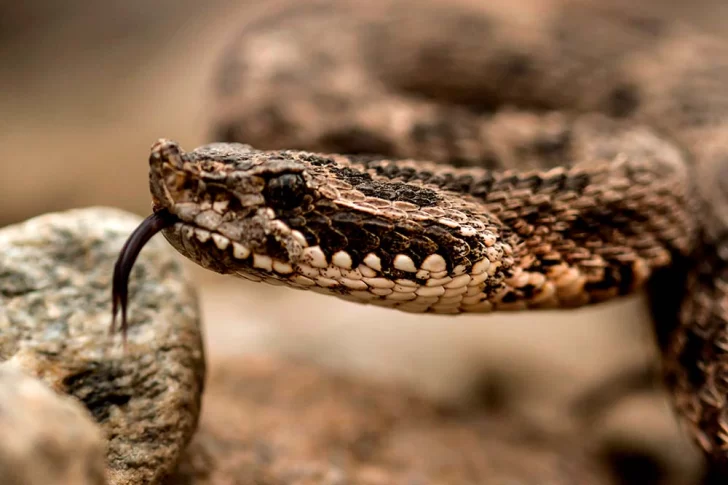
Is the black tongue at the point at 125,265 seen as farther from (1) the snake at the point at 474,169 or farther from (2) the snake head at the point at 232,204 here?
(2) the snake head at the point at 232,204

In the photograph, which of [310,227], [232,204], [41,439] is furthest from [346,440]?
[41,439]

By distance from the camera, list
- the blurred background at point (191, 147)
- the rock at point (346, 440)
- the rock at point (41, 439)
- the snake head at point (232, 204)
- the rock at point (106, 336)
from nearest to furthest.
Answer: the rock at point (41, 439), the rock at point (106, 336), the snake head at point (232, 204), the rock at point (346, 440), the blurred background at point (191, 147)

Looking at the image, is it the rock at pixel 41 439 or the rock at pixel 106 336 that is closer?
the rock at pixel 41 439

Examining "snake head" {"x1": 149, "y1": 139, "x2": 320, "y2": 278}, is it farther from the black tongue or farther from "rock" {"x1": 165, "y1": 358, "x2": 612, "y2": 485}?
"rock" {"x1": 165, "y1": 358, "x2": 612, "y2": 485}

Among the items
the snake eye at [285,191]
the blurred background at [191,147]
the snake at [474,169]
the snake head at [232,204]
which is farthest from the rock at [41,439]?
the blurred background at [191,147]

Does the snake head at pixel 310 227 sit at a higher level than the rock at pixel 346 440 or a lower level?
higher

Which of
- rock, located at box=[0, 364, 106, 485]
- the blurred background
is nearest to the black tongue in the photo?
rock, located at box=[0, 364, 106, 485]

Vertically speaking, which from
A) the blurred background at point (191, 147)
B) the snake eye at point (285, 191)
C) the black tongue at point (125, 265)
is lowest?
the blurred background at point (191, 147)

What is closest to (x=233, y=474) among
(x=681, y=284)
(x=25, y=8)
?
(x=681, y=284)
